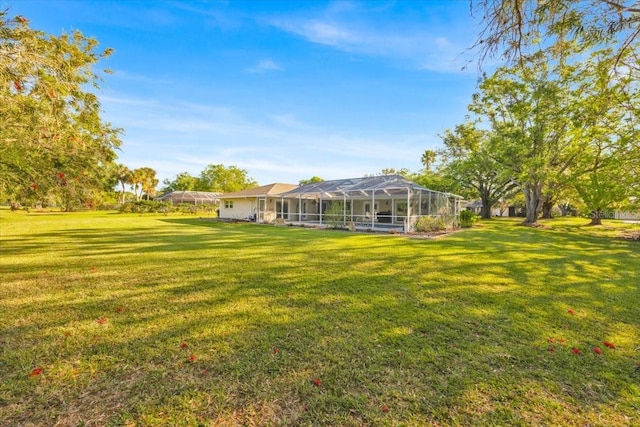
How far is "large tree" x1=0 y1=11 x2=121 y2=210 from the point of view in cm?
414

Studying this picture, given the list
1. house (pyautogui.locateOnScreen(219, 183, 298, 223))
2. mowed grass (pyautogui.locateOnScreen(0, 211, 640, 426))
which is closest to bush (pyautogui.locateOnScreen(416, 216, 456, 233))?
mowed grass (pyautogui.locateOnScreen(0, 211, 640, 426))

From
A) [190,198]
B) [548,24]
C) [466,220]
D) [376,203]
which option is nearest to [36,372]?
[548,24]

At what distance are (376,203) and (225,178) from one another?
1694 inches

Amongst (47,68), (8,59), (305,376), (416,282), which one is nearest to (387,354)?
(305,376)

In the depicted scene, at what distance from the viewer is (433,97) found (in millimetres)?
15141

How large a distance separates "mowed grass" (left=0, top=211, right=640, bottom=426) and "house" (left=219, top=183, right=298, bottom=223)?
62.3 feet

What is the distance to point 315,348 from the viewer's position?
10.9 feet

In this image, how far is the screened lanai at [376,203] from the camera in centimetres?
1881

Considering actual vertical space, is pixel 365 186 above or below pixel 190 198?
above

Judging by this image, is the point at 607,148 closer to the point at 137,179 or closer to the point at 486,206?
the point at 486,206

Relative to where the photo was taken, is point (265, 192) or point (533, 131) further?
point (265, 192)

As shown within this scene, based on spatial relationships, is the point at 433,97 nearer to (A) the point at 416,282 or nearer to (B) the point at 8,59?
(A) the point at 416,282

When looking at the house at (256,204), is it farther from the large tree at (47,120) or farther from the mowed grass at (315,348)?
the mowed grass at (315,348)

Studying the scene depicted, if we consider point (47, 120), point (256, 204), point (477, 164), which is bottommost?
point (256, 204)
